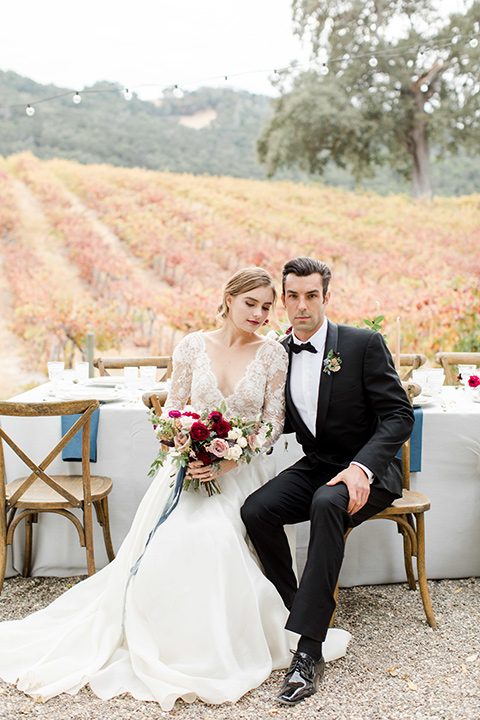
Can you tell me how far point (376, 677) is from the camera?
2.37 meters

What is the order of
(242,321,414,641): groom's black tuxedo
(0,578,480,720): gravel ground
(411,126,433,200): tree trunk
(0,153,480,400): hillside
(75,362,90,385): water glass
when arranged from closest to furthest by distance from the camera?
(0,578,480,720): gravel ground → (242,321,414,641): groom's black tuxedo → (75,362,90,385): water glass → (0,153,480,400): hillside → (411,126,433,200): tree trunk

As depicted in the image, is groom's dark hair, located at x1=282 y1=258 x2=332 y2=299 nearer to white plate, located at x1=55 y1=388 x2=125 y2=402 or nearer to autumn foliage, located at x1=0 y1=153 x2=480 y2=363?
white plate, located at x1=55 y1=388 x2=125 y2=402

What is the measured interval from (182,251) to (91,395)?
6.31 meters

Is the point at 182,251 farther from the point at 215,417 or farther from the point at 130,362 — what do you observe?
the point at 215,417

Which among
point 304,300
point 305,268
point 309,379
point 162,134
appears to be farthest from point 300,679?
point 162,134

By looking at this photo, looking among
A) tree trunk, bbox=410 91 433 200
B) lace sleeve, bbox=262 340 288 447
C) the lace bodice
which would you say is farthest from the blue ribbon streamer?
tree trunk, bbox=410 91 433 200

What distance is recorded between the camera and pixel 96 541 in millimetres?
3260

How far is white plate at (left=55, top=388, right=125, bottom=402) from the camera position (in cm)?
333

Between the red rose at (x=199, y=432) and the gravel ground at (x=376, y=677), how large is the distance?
918 millimetres

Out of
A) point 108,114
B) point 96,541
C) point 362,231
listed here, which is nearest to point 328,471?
point 96,541

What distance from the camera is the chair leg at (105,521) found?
3.08 metres

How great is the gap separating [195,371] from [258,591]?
95 cm

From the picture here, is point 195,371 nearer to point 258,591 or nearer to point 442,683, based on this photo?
point 258,591

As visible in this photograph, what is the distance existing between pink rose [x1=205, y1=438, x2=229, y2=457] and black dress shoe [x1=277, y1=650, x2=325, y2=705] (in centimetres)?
75
